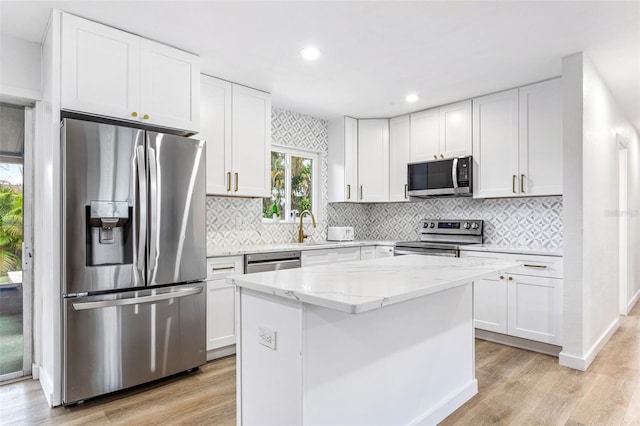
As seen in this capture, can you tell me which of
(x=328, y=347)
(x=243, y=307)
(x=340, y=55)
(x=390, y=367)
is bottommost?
(x=390, y=367)

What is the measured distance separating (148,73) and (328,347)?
7.45ft

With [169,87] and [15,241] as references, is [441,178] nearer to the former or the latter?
[169,87]

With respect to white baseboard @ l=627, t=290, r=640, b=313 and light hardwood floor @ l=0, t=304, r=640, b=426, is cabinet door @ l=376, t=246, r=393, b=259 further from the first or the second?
white baseboard @ l=627, t=290, r=640, b=313

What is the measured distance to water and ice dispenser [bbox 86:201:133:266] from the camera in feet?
7.70

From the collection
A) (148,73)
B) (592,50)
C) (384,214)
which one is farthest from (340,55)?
(384,214)

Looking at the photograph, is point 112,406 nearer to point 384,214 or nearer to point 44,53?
point 44,53

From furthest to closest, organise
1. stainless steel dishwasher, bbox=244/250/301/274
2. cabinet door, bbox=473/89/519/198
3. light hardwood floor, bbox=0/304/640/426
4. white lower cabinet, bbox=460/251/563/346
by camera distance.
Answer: cabinet door, bbox=473/89/519/198 → stainless steel dishwasher, bbox=244/250/301/274 → white lower cabinet, bbox=460/251/563/346 → light hardwood floor, bbox=0/304/640/426

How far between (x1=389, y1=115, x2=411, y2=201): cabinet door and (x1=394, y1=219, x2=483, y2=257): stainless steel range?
19.2 inches

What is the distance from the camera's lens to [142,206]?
8.30ft

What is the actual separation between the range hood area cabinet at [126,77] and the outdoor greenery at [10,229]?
992 mm

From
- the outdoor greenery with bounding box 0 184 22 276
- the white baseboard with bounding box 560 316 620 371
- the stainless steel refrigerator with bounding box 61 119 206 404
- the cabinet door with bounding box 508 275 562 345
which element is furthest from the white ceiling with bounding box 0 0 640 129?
the white baseboard with bounding box 560 316 620 371

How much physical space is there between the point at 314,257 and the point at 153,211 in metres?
1.76

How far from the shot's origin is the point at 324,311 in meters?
1.57

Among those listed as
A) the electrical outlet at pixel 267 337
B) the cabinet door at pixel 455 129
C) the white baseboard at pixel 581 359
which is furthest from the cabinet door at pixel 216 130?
the white baseboard at pixel 581 359
